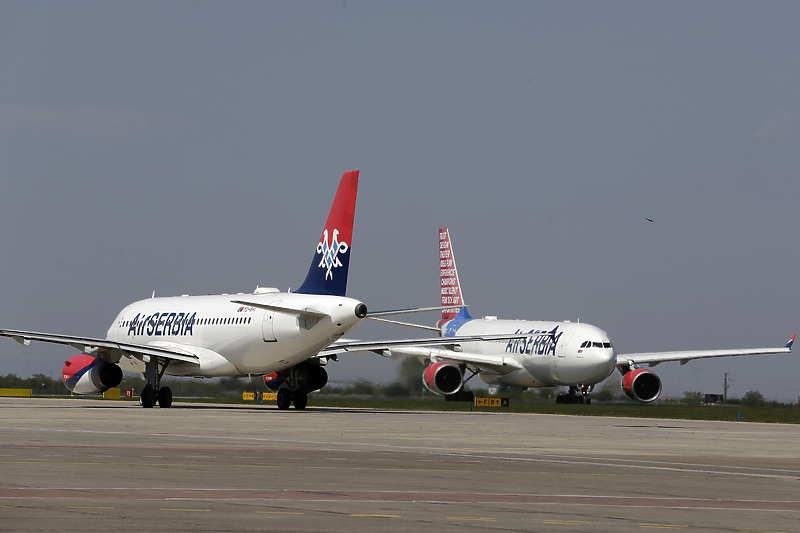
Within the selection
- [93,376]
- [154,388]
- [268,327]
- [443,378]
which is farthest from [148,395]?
[443,378]

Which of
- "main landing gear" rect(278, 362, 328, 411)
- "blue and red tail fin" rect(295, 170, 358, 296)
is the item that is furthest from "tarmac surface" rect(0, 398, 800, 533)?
"main landing gear" rect(278, 362, 328, 411)

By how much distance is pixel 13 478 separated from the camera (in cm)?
1340

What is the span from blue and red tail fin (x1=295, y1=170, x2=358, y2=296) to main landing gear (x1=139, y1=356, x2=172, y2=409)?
7.20m

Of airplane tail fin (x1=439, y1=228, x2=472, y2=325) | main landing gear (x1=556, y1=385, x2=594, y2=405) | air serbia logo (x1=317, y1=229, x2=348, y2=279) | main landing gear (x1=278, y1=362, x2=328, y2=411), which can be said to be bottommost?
main landing gear (x1=278, y1=362, x2=328, y2=411)

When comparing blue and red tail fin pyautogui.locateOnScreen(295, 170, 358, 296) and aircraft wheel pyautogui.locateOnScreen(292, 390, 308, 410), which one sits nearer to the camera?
blue and red tail fin pyautogui.locateOnScreen(295, 170, 358, 296)

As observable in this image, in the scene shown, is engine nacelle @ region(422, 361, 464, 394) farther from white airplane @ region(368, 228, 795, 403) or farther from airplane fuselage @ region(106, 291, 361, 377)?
airplane fuselage @ region(106, 291, 361, 377)

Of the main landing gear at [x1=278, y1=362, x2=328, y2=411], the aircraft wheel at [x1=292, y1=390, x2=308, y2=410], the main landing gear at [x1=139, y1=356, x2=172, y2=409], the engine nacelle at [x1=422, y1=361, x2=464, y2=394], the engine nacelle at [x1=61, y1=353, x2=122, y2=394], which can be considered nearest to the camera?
the engine nacelle at [x1=61, y1=353, x2=122, y2=394]

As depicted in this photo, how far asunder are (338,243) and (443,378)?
62.2ft

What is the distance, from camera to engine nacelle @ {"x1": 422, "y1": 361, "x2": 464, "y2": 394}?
57.3 metres

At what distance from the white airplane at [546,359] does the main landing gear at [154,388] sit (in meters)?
14.7

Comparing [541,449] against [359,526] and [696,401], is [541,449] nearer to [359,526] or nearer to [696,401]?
[359,526]

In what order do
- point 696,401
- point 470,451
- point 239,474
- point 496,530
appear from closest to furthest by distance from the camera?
point 496,530, point 239,474, point 470,451, point 696,401

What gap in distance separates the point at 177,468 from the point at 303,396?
2961cm

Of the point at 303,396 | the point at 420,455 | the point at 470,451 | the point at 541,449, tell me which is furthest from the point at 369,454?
the point at 303,396
